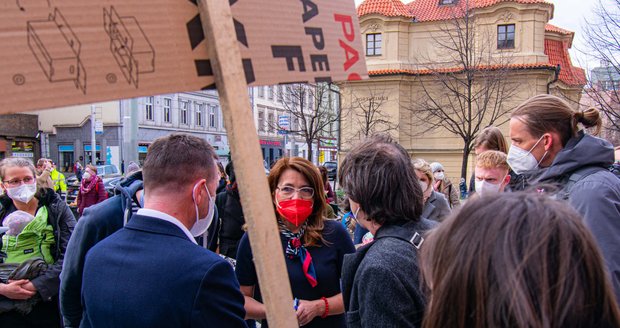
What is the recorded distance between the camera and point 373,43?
91.4 feet

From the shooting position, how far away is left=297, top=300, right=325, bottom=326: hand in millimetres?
3062

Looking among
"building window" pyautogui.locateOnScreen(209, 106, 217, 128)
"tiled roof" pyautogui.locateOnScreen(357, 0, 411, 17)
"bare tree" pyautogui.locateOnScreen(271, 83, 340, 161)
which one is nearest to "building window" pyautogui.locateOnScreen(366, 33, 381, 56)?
"tiled roof" pyautogui.locateOnScreen(357, 0, 411, 17)

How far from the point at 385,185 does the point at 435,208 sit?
2988mm

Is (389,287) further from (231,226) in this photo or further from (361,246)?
(231,226)

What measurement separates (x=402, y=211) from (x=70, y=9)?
4.97ft

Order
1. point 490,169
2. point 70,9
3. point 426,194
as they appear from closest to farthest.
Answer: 1. point 70,9
2. point 490,169
3. point 426,194

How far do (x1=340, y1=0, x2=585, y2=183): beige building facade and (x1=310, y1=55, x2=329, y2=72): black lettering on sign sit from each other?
2262 centimetres

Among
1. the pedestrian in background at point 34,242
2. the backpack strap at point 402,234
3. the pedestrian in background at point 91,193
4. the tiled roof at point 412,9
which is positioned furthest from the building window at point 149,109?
the backpack strap at point 402,234

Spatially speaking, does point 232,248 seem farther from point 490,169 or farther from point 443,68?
point 443,68

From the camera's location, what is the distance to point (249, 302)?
3.20 meters

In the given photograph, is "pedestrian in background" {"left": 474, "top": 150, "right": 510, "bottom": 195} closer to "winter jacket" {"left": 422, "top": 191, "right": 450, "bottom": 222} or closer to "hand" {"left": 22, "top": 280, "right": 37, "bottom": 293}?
"winter jacket" {"left": 422, "top": 191, "right": 450, "bottom": 222}

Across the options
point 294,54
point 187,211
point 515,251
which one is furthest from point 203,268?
point 515,251

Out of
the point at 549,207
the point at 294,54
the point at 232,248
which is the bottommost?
the point at 232,248

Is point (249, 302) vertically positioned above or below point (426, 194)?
below
